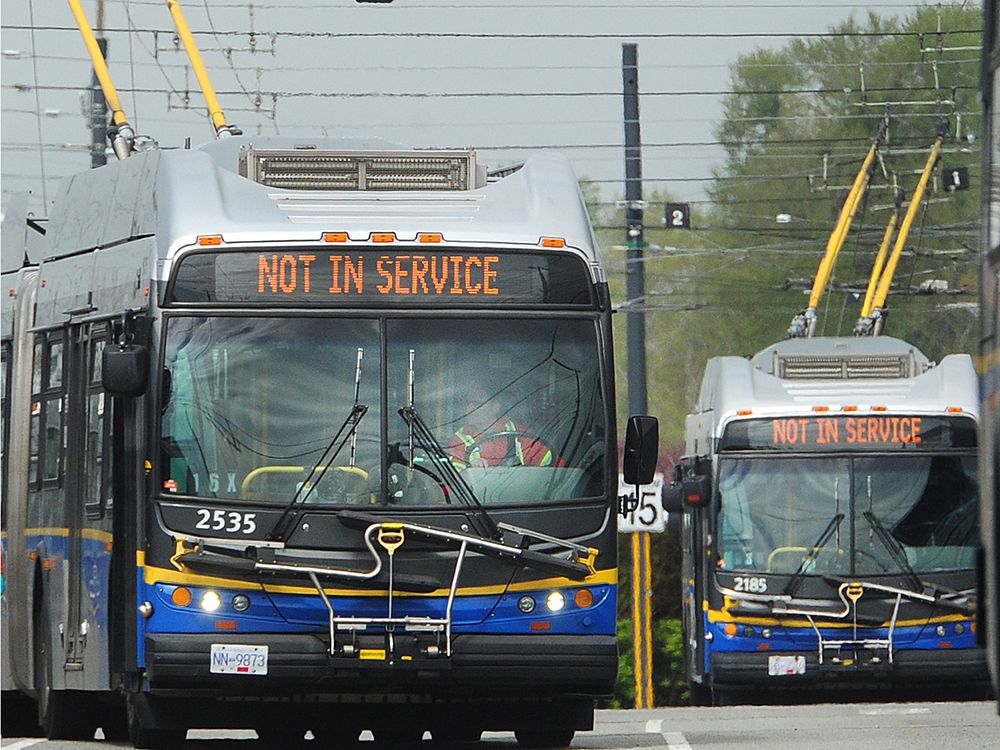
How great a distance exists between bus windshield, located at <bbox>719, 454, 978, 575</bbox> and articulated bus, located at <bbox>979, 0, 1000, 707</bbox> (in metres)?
15.1

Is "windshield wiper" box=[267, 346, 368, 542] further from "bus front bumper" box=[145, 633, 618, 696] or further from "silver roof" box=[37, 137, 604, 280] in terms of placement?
"silver roof" box=[37, 137, 604, 280]

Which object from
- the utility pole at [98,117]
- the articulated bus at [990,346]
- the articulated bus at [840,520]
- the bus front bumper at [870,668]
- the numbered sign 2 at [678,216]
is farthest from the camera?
the numbered sign 2 at [678,216]

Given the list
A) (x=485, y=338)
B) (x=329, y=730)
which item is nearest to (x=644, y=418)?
(x=485, y=338)

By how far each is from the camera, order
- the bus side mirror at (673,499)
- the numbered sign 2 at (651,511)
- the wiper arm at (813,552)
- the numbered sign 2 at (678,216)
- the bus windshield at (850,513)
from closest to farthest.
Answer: the bus windshield at (850,513) < the wiper arm at (813,552) < the bus side mirror at (673,499) < the numbered sign 2 at (651,511) < the numbered sign 2 at (678,216)

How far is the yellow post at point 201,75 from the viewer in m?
19.4

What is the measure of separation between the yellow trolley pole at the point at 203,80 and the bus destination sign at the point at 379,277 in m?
5.15

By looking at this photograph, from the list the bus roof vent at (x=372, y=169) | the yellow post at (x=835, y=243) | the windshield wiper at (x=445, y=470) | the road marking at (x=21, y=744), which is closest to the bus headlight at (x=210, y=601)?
the windshield wiper at (x=445, y=470)

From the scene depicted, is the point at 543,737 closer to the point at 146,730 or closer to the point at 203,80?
the point at 146,730

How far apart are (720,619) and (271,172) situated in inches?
428

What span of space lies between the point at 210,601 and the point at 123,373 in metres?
1.24

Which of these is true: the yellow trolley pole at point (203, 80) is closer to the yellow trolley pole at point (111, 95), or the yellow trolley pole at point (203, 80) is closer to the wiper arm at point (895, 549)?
the yellow trolley pole at point (111, 95)

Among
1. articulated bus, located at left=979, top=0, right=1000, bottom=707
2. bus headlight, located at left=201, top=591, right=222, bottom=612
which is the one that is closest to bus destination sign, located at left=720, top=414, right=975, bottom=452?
bus headlight, located at left=201, top=591, right=222, bottom=612

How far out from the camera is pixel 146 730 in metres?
14.5

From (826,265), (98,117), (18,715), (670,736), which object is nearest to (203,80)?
(18,715)
